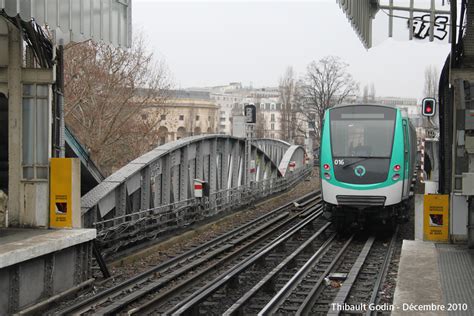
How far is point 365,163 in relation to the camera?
13.6 meters

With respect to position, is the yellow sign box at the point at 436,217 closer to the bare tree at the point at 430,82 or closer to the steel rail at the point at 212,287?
the steel rail at the point at 212,287

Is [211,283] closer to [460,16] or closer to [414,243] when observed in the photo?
[414,243]

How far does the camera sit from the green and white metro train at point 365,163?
13469 mm

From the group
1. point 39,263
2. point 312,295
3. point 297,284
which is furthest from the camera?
point 297,284

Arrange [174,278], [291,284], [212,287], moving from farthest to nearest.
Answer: [174,278] < [291,284] < [212,287]

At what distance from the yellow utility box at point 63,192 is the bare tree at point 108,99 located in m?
16.4

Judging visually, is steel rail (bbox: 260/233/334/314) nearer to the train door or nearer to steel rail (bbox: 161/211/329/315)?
steel rail (bbox: 161/211/329/315)

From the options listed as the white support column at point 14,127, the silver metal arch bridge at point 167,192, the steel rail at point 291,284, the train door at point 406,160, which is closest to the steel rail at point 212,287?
the steel rail at point 291,284

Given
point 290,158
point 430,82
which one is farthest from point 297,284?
point 430,82

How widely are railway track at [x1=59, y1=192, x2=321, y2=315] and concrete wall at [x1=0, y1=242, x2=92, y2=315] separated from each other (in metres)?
0.49

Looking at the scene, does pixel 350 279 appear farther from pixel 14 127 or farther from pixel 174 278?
pixel 14 127

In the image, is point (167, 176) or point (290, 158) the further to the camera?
point (290, 158)

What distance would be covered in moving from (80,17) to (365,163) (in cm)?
721

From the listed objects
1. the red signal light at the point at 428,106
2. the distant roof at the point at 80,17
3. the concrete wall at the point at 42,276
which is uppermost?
the distant roof at the point at 80,17
